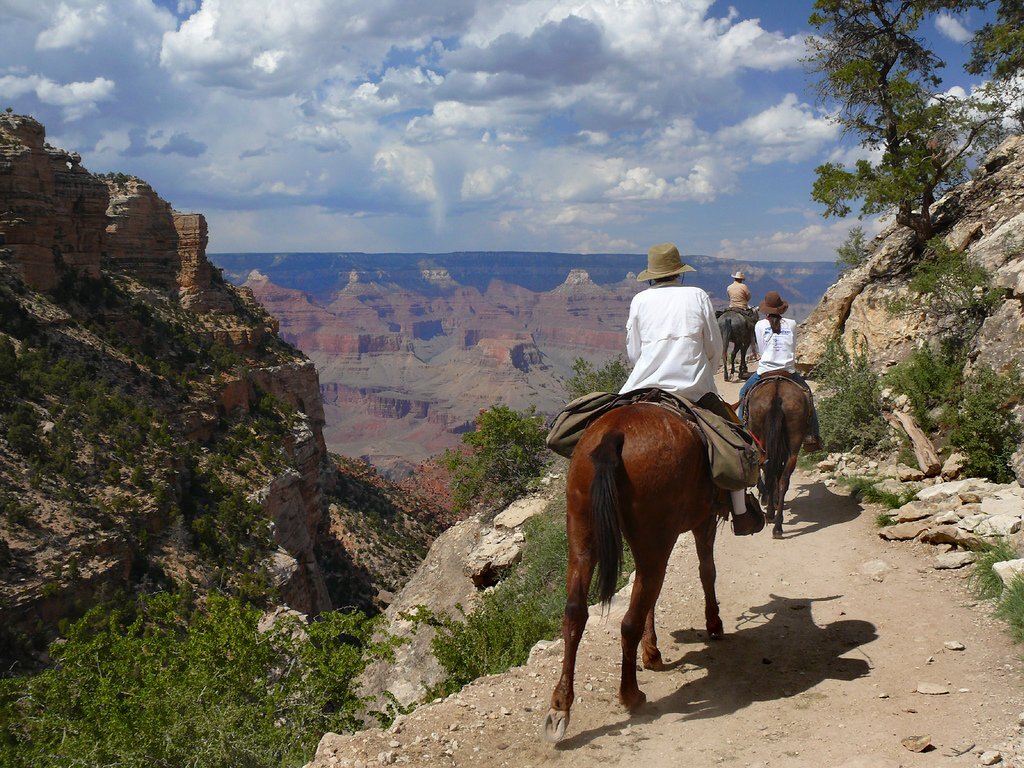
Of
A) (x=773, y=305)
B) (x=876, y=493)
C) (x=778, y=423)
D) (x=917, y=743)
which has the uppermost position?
(x=773, y=305)

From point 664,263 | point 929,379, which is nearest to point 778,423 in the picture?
point 929,379

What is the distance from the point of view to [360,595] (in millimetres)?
41906

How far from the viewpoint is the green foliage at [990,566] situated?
705cm

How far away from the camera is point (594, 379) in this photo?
960 inches

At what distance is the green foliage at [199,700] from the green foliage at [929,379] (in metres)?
8.63

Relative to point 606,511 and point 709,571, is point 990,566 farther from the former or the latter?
point 606,511

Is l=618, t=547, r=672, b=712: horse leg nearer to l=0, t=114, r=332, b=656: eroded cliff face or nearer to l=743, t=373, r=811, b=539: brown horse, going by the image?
l=743, t=373, r=811, b=539: brown horse

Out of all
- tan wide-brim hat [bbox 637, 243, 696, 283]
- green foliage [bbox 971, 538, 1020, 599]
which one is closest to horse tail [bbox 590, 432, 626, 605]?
tan wide-brim hat [bbox 637, 243, 696, 283]

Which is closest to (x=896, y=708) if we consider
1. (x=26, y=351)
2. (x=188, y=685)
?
(x=188, y=685)

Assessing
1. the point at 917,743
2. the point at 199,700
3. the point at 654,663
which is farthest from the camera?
the point at 199,700

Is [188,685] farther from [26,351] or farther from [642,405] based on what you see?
[26,351]

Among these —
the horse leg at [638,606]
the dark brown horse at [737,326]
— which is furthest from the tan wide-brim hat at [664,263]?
the dark brown horse at [737,326]

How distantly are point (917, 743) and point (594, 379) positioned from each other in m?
19.7

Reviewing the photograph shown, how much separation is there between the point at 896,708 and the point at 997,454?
5756 mm
